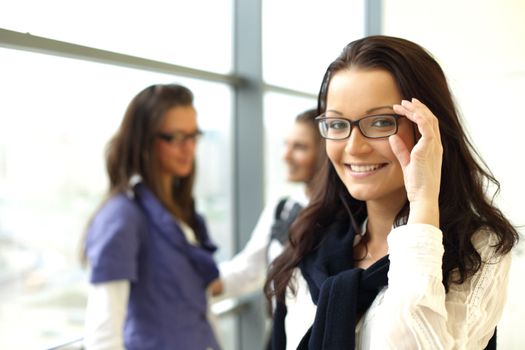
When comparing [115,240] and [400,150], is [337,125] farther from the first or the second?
[115,240]

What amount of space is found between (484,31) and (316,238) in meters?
2.55

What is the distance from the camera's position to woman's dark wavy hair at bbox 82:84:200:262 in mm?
1991

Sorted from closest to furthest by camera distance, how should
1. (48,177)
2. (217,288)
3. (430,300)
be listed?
1. (430,300)
2. (48,177)
3. (217,288)

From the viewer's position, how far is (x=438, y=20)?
347 centimetres

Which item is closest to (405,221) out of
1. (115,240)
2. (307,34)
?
(115,240)

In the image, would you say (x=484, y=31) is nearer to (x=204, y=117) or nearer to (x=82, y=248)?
(x=204, y=117)

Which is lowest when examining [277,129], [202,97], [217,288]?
[217,288]

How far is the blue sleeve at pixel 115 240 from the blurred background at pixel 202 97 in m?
0.45

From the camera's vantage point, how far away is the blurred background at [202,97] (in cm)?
203

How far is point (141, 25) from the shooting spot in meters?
2.49

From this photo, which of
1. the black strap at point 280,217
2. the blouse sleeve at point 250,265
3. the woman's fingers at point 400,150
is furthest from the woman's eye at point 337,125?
the blouse sleeve at point 250,265

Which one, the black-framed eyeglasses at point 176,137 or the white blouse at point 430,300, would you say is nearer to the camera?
the white blouse at point 430,300

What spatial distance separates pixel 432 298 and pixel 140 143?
4.34ft

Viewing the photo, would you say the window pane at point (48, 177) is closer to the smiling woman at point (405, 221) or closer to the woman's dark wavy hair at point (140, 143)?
the woman's dark wavy hair at point (140, 143)
